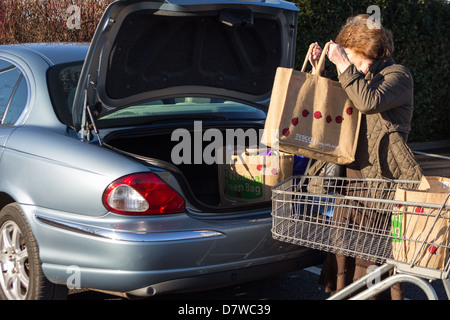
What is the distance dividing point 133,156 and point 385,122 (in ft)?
4.48

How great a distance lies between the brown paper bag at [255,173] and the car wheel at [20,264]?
123 centimetres

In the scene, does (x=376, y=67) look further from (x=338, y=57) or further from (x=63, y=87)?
(x=63, y=87)

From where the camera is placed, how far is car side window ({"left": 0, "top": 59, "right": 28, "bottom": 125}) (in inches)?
165

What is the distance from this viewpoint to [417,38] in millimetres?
10953

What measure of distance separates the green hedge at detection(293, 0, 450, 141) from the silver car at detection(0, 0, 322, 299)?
519 cm

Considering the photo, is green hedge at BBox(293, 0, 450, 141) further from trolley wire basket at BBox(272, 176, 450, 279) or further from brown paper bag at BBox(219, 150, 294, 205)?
trolley wire basket at BBox(272, 176, 450, 279)

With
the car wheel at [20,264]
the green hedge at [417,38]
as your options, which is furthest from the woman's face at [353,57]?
the green hedge at [417,38]

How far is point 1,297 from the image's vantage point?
404cm

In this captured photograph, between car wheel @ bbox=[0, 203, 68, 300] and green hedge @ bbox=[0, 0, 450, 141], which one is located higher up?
green hedge @ bbox=[0, 0, 450, 141]

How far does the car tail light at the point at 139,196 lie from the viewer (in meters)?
3.40
